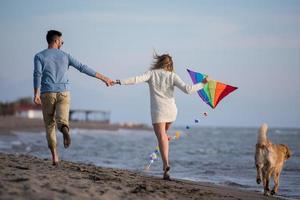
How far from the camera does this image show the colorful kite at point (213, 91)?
359 inches

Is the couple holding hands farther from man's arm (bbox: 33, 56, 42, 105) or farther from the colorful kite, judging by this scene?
the colorful kite

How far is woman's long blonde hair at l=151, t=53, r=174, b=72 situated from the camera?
833cm

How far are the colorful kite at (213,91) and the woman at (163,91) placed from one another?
0.85 m

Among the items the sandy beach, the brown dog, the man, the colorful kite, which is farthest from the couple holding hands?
the brown dog

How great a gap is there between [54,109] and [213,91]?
2922 mm

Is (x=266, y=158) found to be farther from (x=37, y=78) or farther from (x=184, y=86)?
(x=37, y=78)

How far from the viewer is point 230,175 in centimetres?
1258

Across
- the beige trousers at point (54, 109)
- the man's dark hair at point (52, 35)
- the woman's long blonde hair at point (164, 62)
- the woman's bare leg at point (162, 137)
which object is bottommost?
the woman's bare leg at point (162, 137)

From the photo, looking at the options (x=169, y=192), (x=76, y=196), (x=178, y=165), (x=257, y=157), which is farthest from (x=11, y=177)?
(x=178, y=165)

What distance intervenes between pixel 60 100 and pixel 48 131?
0.55 m

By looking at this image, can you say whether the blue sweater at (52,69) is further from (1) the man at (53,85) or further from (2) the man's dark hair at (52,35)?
(2) the man's dark hair at (52,35)

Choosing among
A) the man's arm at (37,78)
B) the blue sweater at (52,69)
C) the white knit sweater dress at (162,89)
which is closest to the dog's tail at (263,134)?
the white knit sweater dress at (162,89)

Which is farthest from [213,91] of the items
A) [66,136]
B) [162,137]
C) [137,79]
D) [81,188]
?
[81,188]

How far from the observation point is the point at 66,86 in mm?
8133
